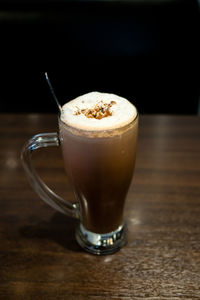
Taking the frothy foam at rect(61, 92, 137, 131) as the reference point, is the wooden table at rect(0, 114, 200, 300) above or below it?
below

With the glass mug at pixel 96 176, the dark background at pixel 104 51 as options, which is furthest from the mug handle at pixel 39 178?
the dark background at pixel 104 51

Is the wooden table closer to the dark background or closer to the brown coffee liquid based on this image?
the brown coffee liquid

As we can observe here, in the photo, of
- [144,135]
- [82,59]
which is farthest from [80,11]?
[144,135]

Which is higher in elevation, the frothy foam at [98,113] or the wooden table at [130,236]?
the frothy foam at [98,113]

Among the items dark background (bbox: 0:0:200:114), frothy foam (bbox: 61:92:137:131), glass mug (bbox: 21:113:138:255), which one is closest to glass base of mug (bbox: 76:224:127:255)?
glass mug (bbox: 21:113:138:255)

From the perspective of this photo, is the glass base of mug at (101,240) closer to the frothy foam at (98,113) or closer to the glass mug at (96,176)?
the glass mug at (96,176)

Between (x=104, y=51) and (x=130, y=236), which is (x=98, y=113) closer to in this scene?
(x=130, y=236)

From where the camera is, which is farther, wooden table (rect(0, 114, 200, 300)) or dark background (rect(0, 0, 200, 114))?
dark background (rect(0, 0, 200, 114))
